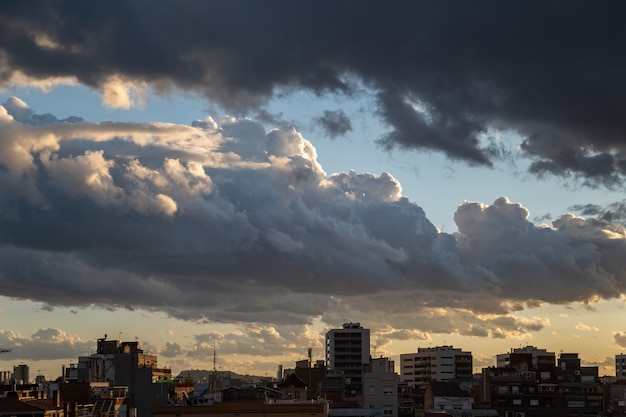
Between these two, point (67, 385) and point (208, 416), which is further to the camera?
point (67, 385)

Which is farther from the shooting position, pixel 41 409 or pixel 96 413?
pixel 96 413

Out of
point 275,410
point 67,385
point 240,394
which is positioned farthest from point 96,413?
point 275,410

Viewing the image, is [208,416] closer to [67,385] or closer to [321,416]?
[321,416]

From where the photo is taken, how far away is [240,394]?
19312cm

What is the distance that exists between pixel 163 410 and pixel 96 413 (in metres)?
29.0

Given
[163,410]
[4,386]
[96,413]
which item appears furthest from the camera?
[4,386]

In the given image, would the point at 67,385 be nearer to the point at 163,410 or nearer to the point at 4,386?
the point at 4,386

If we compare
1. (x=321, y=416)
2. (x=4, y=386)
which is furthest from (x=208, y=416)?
(x=4, y=386)

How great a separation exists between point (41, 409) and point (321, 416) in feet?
124

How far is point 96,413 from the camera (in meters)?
184

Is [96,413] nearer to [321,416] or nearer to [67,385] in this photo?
[67,385]

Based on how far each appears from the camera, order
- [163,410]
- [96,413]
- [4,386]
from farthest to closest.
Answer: [4,386]
[96,413]
[163,410]

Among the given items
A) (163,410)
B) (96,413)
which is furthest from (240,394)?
(163,410)

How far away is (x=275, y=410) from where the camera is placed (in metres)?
161
